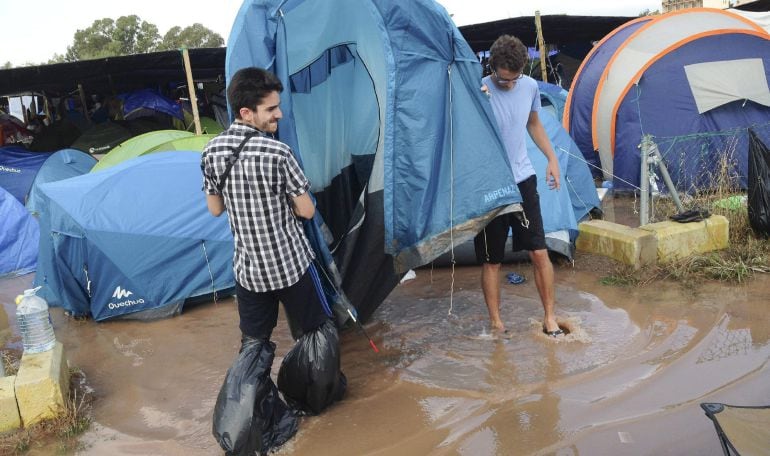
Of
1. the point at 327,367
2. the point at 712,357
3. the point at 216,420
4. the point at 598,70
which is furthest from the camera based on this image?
the point at 598,70

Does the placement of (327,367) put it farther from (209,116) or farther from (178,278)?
(209,116)

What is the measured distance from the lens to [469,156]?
384cm

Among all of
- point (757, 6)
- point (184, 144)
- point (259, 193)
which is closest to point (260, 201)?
point (259, 193)

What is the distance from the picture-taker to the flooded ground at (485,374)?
10.4 ft

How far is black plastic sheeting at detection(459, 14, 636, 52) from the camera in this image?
12.9 meters

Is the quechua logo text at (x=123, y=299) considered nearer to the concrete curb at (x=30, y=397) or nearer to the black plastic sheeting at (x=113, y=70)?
the concrete curb at (x=30, y=397)

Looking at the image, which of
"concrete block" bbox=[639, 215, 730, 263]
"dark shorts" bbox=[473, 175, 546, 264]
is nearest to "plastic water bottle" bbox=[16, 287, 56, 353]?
"dark shorts" bbox=[473, 175, 546, 264]

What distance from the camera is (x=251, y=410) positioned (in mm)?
3053

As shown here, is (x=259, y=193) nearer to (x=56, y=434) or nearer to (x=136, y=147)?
(x=56, y=434)

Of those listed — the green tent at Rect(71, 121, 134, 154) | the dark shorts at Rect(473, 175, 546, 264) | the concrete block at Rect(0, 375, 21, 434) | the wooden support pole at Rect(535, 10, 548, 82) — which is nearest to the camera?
the concrete block at Rect(0, 375, 21, 434)

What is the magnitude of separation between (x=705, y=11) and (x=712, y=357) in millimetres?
6321

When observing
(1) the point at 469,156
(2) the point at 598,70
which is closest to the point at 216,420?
(1) the point at 469,156

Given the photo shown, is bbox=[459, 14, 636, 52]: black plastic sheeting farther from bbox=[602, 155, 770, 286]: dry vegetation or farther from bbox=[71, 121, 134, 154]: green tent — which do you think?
bbox=[602, 155, 770, 286]: dry vegetation

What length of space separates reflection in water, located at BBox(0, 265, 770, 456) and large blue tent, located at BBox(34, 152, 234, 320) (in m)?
0.27
